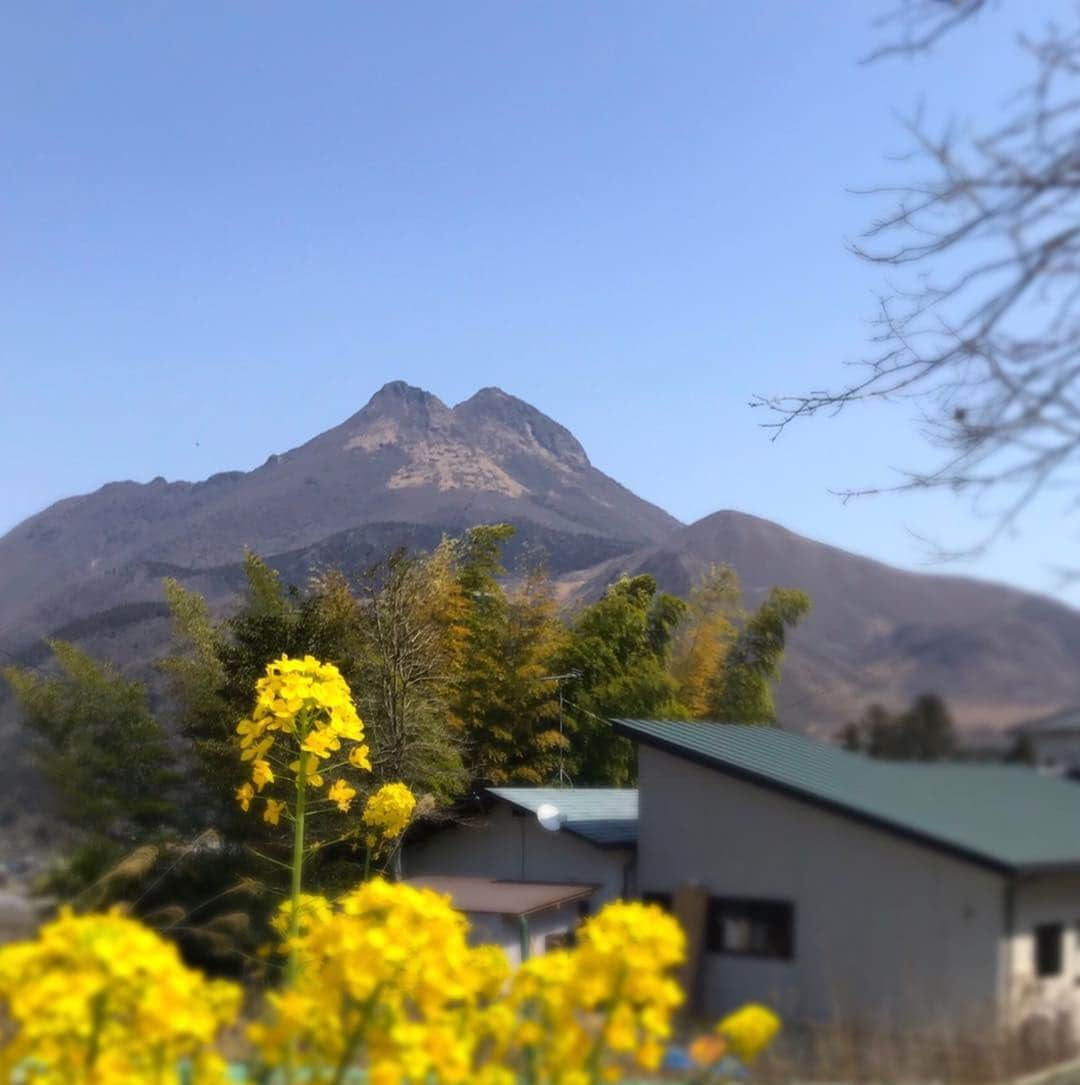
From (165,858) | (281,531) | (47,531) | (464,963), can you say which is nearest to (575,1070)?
(464,963)

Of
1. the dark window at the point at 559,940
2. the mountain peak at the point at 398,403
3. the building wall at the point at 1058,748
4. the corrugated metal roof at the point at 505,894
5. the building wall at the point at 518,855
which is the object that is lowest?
the dark window at the point at 559,940

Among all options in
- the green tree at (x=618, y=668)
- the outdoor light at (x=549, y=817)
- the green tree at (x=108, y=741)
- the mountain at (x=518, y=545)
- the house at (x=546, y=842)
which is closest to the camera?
the mountain at (x=518, y=545)

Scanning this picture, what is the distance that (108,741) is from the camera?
17.2 metres

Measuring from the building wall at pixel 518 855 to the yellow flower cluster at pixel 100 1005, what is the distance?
69.7 inches

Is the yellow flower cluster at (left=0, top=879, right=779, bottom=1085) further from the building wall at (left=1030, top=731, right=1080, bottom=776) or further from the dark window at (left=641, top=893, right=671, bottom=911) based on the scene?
the building wall at (left=1030, top=731, right=1080, bottom=776)

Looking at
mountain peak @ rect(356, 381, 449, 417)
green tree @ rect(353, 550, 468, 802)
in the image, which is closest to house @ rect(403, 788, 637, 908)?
green tree @ rect(353, 550, 468, 802)

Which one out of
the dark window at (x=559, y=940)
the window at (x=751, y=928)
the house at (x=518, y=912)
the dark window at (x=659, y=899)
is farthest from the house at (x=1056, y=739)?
the dark window at (x=559, y=940)

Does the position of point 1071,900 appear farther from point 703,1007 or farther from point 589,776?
point 589,776

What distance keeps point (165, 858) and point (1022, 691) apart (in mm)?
11556

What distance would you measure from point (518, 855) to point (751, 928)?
231cm

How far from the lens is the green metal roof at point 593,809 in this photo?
15.9ft

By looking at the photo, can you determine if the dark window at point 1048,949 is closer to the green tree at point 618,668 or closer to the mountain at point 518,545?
the mountain at point 518,545

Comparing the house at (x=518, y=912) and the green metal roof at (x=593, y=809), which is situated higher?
the green metal roof at (x=593, y=809)

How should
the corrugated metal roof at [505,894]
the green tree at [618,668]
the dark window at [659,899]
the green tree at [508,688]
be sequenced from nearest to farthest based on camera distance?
the dark window at [659,899] < the corrugated metal roof at [505,894] < the green tree at [618,668] < the green tree at [508,688]
